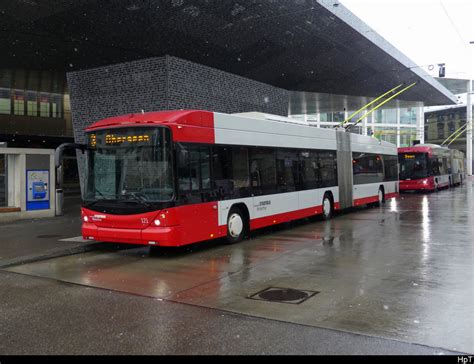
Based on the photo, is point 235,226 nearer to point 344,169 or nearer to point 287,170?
point 287,170

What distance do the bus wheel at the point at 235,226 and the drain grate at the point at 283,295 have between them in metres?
4.25

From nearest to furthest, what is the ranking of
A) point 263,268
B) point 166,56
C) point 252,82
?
point 263,268
point 166,56
point 252,82

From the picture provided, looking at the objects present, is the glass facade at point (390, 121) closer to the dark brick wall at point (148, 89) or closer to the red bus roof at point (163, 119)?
the dark brick wall at point (148, 89)

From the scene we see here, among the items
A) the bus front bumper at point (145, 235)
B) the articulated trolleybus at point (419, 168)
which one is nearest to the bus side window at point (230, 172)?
the bus front bumper at point (145, 235)

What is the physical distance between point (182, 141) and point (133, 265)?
105 inches

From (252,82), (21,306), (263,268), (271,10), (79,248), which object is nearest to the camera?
(21,306)

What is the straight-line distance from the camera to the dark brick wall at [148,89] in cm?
1605

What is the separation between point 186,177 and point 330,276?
3649 mm

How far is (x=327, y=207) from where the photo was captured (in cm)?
1667

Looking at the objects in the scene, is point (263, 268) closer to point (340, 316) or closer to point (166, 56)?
point (340, 316)

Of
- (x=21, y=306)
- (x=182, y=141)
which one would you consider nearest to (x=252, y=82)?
(x=182, y=141)

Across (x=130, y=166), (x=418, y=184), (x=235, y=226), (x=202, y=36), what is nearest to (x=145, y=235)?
(x=130, y=166)

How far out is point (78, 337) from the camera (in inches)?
201

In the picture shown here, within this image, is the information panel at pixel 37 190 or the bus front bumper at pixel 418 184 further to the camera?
the bus front bumper at pixel 418 184
